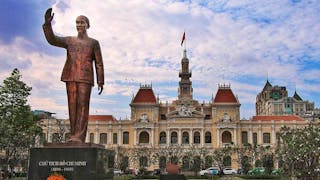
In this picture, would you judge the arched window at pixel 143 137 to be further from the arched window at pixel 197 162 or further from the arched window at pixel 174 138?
the arched window at pixel 197 162

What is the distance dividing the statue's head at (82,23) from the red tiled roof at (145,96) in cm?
6093

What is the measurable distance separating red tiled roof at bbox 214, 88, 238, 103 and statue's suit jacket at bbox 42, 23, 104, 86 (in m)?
62.2

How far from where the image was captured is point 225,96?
74.9m

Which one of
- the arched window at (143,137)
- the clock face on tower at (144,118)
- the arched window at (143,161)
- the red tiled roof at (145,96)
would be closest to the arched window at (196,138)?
the arched window at (143,137)

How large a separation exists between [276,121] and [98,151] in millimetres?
64383

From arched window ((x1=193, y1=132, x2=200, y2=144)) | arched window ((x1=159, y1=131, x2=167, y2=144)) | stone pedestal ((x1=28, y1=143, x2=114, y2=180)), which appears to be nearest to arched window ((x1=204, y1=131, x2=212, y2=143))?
arched window ((x1=193, y1=132, x2=200, y2=144))

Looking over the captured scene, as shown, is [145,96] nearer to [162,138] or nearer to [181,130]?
[162,138]

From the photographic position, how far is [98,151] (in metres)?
11.8

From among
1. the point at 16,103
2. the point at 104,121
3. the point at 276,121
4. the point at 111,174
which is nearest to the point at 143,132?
the point at 104,121

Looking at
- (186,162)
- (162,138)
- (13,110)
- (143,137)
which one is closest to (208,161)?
(186,162)

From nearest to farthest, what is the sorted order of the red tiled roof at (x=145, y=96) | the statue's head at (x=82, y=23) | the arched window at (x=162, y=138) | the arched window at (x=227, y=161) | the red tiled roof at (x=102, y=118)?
the statue's head at (x=82, y=23) → the arched window at (x=227, y=161) → the arched window at (x=162, y=138) → the red tiled roof at (x=145, y=96) → the red tiled roof at (x=102, y=118)

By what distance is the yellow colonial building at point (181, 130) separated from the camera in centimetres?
6812

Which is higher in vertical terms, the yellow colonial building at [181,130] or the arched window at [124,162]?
the yellow colonial building at [181,130]

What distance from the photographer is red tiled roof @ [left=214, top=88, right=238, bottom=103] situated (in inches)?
2904
